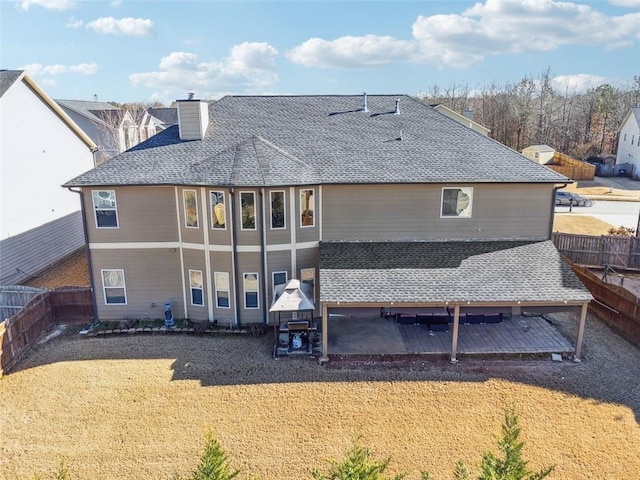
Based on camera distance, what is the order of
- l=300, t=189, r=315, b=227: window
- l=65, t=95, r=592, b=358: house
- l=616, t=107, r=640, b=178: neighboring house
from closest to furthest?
l=65, t=95, r=592, b=358: house < l=300, t=189, r=315, b=227: window < l=616, t=107, r=640, b=178: neighboring house

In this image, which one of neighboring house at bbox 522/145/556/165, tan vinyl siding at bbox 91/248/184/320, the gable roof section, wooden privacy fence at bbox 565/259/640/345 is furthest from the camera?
neighboring house at bbox 522/145/556/165

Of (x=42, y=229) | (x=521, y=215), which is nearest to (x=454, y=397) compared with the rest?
(x=521, y=215)

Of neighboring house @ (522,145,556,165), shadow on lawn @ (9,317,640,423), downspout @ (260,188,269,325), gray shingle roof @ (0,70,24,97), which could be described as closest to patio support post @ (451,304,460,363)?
shadow on lawn @ (9,317,640,423)

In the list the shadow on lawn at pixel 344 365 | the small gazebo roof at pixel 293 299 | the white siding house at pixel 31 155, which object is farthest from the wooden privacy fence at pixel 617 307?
the white siding house at pixel 31 155

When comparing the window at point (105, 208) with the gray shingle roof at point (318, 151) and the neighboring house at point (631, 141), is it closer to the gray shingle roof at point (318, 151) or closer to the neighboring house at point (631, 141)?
the gray shingle roof at point (318, 151)

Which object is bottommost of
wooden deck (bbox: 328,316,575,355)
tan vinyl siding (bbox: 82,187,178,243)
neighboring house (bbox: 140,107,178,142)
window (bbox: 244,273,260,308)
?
wooden deck (bbox: 328,316,575,355)

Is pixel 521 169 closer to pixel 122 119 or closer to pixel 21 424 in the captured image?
pixel 21 424

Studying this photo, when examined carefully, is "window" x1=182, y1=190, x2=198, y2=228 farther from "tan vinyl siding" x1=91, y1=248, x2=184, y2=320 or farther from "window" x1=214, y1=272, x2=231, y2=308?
"window" x1=214, y1=272, x2=231, y2=308

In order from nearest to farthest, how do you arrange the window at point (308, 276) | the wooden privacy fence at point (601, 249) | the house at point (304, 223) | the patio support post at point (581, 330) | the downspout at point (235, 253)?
the patio support post at point (581, 330) < the house at point (304, 223) < the downspout at point (235, 253) < the window at point (308, 276) < the wooden privacy fence at point (601, 249)
